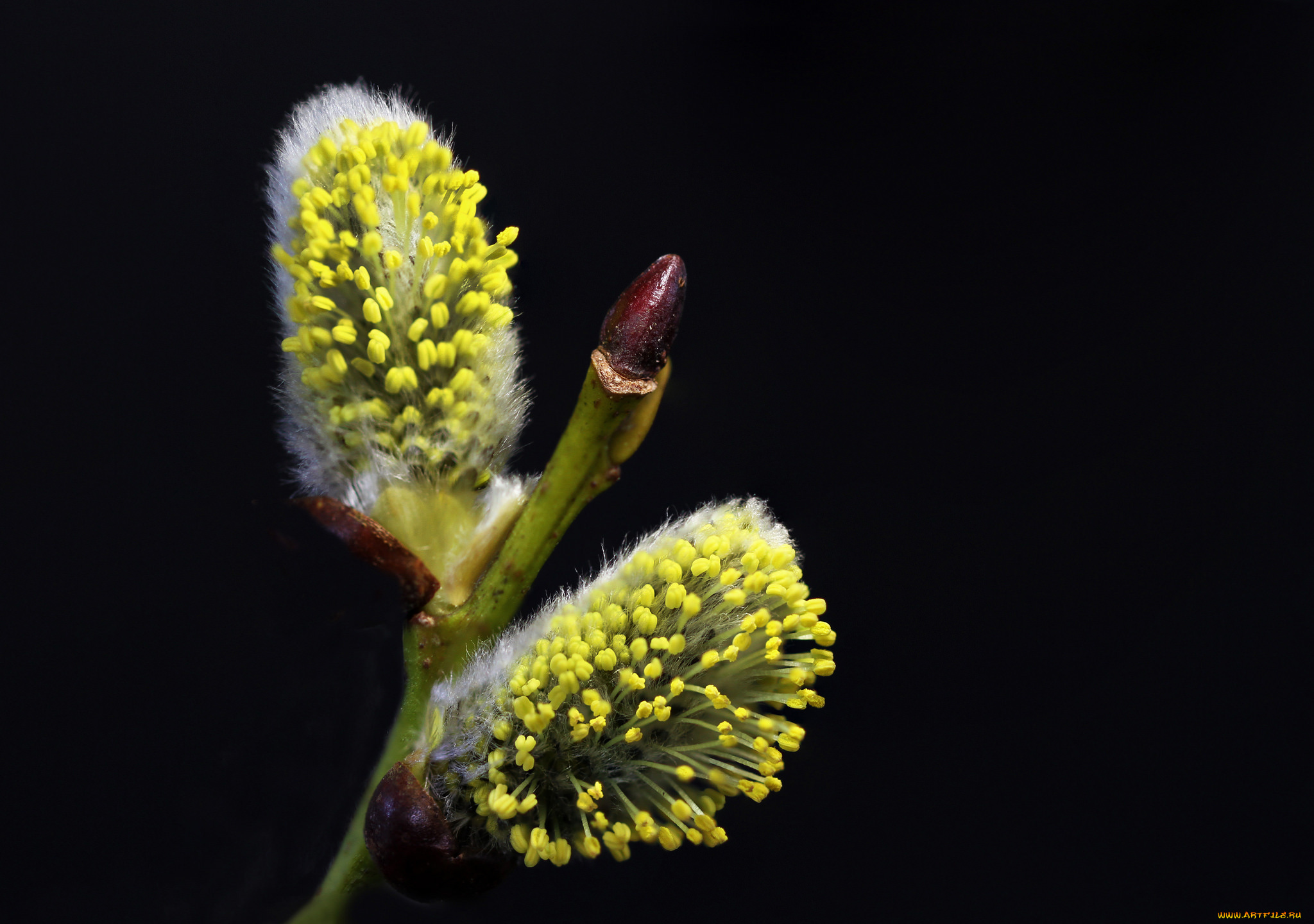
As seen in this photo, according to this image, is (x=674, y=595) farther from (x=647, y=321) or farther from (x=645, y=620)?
(x=647, y=321)

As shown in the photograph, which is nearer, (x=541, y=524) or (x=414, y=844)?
(x=414, y=844)

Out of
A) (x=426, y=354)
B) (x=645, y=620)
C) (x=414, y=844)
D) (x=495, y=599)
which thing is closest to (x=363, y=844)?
(x=414, y=844)

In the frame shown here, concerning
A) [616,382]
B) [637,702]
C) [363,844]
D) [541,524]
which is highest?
[616,382]

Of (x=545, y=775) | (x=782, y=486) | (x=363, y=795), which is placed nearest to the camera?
(x=545, y=775)

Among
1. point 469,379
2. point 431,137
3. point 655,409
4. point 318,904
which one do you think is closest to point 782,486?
point 655,409

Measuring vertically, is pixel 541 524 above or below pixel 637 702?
above

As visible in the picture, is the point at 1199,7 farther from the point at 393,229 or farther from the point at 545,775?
the point at 545,775

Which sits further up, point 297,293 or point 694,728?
point 297,293
